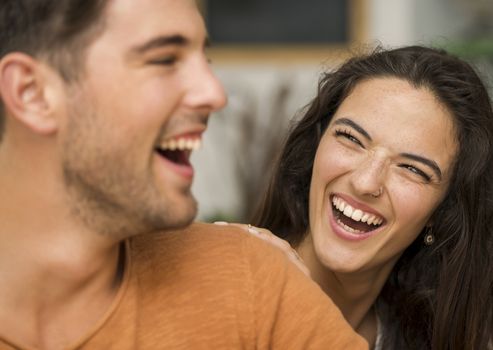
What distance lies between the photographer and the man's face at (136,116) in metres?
1.57

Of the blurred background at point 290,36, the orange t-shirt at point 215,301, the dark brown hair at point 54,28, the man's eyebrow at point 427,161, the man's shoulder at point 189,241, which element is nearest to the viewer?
the dark brown hair at point 54,28

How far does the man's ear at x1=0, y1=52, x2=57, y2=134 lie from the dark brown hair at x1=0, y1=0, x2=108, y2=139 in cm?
2

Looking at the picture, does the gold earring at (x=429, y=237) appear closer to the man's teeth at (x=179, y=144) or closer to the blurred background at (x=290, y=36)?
the man's teeth at (x=179, y=144)

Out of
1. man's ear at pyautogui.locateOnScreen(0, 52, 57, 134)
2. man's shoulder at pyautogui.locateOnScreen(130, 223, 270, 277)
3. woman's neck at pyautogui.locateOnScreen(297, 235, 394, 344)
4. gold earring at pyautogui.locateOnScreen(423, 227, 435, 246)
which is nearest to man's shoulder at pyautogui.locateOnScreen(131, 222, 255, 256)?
man's shoulder at pyautogui.locateOnScreen(130, 223, 270, 277)

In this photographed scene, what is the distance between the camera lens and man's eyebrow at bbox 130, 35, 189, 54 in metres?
1.57

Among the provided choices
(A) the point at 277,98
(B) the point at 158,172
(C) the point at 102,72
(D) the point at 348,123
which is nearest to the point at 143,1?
(C) the point at 102,72

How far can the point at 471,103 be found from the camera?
A: 2.48m

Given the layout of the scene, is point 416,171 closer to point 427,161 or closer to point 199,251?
point 427,161

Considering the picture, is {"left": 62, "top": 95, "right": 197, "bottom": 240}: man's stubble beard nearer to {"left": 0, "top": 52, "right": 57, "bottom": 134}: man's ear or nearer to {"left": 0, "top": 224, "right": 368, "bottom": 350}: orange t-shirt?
{"left": 0, "top": 52, "right": 57, "bottom": 134}: man's ear

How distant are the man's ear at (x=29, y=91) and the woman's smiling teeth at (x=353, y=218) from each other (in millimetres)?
1033

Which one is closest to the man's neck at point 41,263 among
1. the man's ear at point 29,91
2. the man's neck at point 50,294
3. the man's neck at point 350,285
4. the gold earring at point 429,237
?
the man's neck at point 50,294

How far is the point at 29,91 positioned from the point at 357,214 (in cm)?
108

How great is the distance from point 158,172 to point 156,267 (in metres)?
0.25

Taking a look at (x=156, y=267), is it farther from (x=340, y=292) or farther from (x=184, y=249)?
(x=340, y=292)
